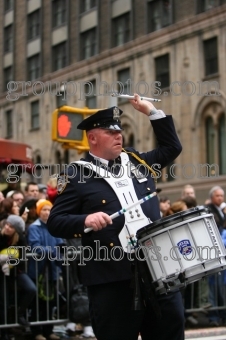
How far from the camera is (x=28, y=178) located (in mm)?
22219

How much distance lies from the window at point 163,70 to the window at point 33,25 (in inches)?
459

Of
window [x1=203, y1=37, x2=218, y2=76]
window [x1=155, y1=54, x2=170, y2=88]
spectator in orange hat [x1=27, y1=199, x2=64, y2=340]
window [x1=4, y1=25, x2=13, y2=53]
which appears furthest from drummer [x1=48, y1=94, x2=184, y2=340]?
window [x1=4, y1=25, x2=13, y2=53]

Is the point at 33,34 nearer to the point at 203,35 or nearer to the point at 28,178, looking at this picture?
the point at 203,35

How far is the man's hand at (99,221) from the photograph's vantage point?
441cm

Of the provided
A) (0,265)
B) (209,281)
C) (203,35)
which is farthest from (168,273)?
(203,35)

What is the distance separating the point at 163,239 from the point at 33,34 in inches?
1553

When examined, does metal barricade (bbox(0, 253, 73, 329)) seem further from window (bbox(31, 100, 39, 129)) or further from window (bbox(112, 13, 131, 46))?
window (bbox(31, 100, 39, 129))

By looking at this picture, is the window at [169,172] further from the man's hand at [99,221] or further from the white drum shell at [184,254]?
the man's hand at [99,221]

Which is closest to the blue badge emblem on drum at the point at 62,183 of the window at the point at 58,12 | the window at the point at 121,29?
the window at the point at 121,29

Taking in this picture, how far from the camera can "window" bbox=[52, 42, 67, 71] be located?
4019 centimetres

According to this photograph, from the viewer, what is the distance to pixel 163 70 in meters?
32.7

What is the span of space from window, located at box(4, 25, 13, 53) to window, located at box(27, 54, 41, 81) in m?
2.11

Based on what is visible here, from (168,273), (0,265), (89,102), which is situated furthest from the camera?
(89,102)

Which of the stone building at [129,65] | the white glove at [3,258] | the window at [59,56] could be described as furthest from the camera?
the window at [59,56]
